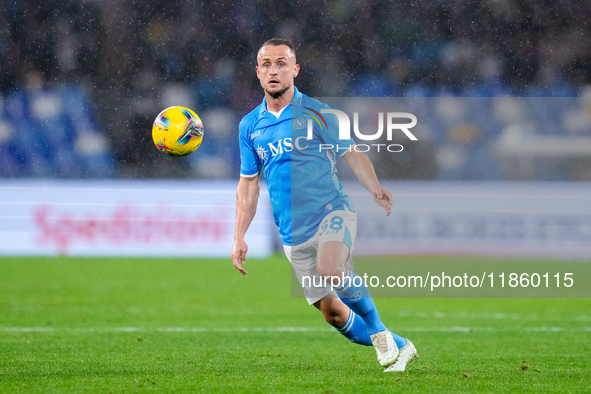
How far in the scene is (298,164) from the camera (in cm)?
495

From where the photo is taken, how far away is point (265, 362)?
5.38m

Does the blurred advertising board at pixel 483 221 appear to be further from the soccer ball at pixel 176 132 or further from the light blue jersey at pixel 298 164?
the light blue jersey at pixel 298 164

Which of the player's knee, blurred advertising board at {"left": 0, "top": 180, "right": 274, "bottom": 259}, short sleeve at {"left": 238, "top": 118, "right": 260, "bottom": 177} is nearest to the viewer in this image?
the player's knee

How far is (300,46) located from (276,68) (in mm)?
9963

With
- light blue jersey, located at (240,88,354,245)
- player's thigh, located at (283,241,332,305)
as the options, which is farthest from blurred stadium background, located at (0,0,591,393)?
light blue jersey, located at (240,88,354,245)

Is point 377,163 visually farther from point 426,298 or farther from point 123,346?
point 123,346

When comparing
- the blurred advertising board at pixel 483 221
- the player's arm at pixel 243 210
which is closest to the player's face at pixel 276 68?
the player's arm at pixel 243 210

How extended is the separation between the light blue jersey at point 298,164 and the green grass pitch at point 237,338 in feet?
2.96

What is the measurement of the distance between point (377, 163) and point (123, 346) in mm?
7217

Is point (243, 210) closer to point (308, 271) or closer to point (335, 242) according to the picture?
point (308, 271)

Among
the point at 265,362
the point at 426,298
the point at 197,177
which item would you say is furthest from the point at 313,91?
the point at 265,362

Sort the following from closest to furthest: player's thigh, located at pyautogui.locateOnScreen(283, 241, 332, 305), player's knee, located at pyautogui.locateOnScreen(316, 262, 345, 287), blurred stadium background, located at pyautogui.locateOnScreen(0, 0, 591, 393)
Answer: player's knee, located at pyautogui.locateOnScreen(316, 262, 345, 287), player's thigh, located at pyautogui.locateOnScreen(283, 241, 332, 305), blurred stadium background, located at pyautogui.locateOnScreen(0, 0, 591, 393)

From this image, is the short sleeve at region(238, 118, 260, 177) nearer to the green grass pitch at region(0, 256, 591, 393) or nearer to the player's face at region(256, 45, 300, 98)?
the player's face at region(256, 45, 300, 98)

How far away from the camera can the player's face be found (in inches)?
195
